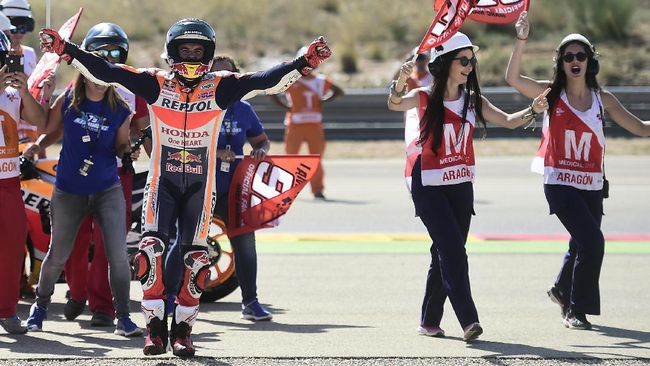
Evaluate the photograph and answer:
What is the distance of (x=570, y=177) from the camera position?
28.5 feet

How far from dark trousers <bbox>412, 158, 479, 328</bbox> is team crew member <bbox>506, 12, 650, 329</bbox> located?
803 mm

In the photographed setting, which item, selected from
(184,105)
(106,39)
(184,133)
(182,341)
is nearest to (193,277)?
(182,341)

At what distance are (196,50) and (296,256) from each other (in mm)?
4632

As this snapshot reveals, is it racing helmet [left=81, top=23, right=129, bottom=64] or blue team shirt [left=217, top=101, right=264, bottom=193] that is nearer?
racing helmet [left=81, top=23, right=129, bottom=64]

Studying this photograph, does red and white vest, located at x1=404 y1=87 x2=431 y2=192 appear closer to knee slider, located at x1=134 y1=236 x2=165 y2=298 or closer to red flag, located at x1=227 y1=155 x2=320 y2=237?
red flag, located at x1=227 y1=155 x2=320 y2=237

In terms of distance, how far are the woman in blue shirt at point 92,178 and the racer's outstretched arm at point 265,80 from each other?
1209mm

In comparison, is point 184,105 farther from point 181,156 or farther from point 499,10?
point 499,10

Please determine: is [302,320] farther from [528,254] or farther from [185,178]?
[528,254]

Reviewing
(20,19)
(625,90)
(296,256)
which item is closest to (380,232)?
(296,256)

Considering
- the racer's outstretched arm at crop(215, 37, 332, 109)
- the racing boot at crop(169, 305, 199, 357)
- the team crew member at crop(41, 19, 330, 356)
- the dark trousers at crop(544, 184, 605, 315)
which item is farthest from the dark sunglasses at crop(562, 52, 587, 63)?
the racing boot at crop(169, 305, 199, 357)

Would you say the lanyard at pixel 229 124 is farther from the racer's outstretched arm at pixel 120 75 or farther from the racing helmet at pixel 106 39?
the racer's outstretched arm at pixel 120 75

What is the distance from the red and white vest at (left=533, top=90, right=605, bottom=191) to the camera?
8.68 meters

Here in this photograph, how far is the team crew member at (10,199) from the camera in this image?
8.23 meters

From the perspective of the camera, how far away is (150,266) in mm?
7312
